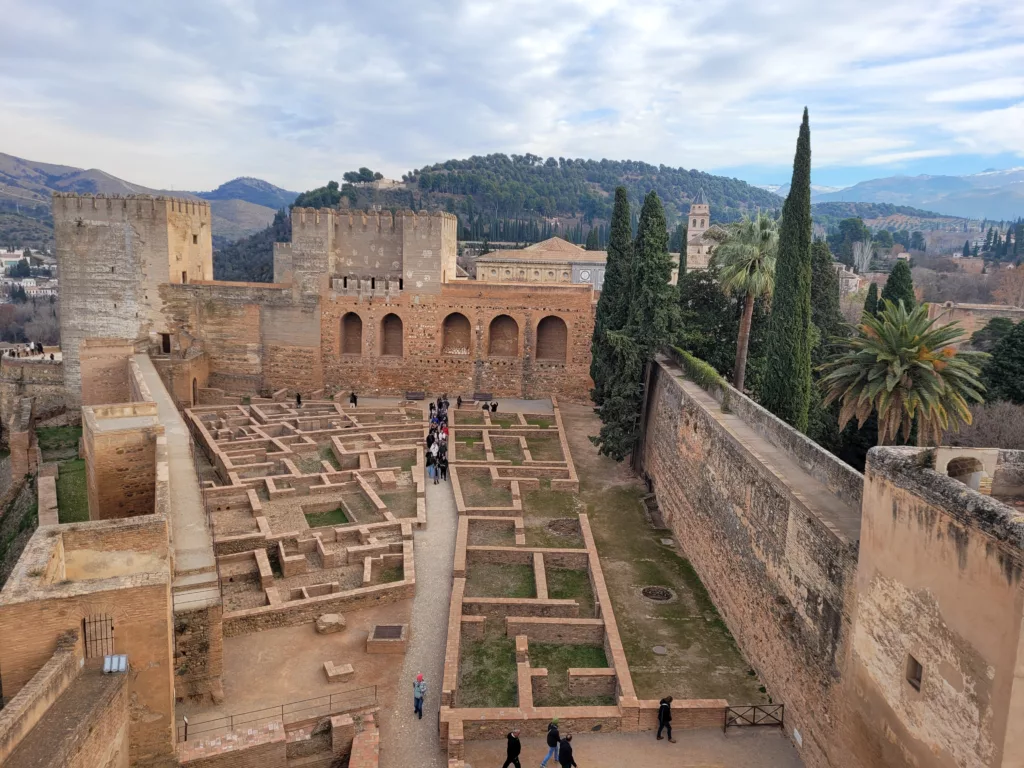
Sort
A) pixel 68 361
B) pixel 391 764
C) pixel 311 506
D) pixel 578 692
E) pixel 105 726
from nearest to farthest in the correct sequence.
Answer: pixel 105 726
pixel 391 764
pixel 578 692
pixel 311 506
pixel 68 361

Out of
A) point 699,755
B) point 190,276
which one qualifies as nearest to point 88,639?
point 699,755

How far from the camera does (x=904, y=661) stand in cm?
753

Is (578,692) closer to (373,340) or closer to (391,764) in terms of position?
(391,764)

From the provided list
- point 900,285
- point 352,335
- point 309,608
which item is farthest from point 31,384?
point 900,285

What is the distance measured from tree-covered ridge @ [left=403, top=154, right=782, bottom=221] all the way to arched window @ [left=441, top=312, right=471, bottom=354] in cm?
8254

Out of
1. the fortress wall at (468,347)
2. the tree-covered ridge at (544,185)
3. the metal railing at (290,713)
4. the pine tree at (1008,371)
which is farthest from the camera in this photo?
the tree-covered ridge at (544,185)

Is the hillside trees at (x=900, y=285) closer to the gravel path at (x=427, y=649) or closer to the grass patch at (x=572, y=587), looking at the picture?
the grass patch at (x=572, y=587)

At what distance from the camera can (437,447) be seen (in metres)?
→ 19.6

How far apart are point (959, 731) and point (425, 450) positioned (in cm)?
1526

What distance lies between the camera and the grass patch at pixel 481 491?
17.4 m

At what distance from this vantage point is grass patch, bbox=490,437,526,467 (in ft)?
68.3

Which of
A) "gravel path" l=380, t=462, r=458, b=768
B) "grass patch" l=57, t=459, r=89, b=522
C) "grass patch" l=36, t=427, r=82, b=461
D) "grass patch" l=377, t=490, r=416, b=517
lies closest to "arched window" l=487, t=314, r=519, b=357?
"grass patch" l=377, t=490, r=416, b=517

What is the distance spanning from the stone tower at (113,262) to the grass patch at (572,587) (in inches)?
740

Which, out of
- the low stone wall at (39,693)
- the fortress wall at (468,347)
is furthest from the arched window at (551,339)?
the low stone wall at (39,693)
